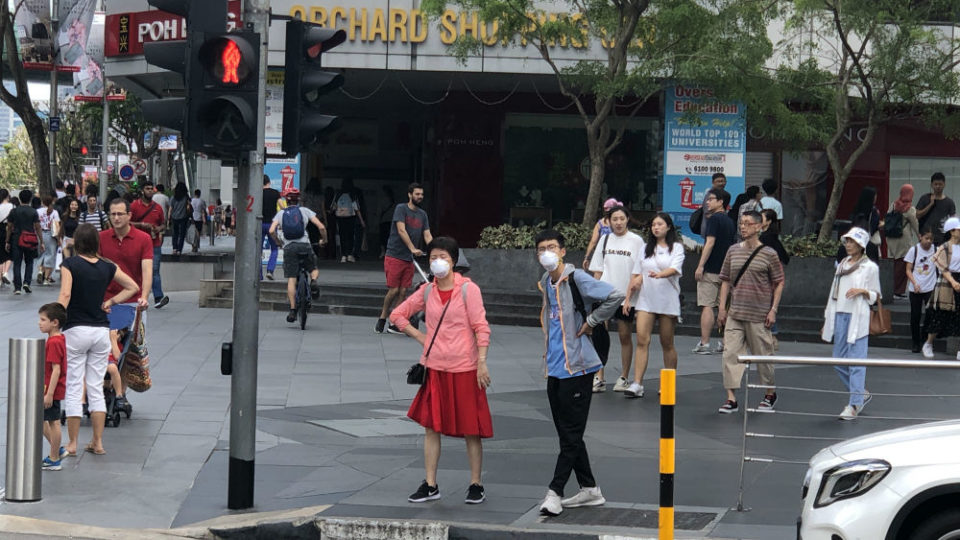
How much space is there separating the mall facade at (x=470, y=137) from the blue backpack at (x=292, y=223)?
6484 millimetres

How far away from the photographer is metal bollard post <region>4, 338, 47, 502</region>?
7.99 metres

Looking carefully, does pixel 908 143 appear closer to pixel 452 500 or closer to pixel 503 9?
pixel 503 9

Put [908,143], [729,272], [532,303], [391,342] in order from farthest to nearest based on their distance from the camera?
[908,143], [532,303], [391,342], [729,272]

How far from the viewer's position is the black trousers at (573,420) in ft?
26.1

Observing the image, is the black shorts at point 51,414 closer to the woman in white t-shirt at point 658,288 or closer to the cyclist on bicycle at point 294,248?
the woman in white t-shirt at point 658,288

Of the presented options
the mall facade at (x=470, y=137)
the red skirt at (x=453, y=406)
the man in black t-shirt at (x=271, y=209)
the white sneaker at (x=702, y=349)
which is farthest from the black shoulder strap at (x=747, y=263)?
the mall facade at (x=470, y=137)

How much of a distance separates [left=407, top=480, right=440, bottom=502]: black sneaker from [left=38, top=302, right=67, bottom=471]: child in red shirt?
2.54 meters

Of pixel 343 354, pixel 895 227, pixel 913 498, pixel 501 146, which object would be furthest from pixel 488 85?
pixel 913 498

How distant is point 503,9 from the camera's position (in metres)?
20.0

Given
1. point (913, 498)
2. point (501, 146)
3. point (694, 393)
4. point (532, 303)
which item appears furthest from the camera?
point (501, 146)

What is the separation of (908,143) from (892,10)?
30.5 feet

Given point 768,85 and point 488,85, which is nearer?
point 768,85

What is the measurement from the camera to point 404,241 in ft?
55.6

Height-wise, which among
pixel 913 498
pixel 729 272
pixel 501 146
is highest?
pixel 501 146
